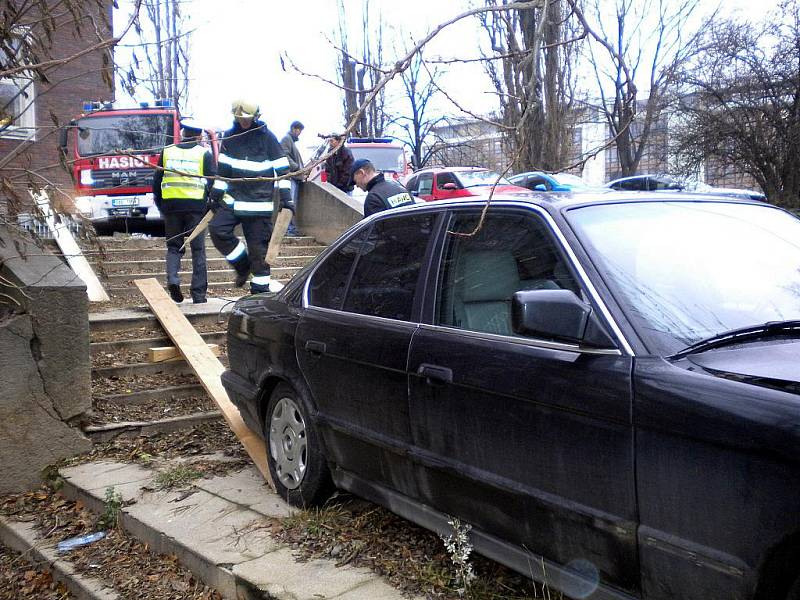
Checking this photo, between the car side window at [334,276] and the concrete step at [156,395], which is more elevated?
the car side window at [334,276]

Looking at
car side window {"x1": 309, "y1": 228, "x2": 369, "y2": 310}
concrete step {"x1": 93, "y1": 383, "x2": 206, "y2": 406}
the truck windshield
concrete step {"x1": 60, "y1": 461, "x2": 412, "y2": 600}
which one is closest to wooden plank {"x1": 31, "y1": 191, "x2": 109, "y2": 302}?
concrete step {"x1": 93, "y1": 383, "x2": 206, "y2": 406}

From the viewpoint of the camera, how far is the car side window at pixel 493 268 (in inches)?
131

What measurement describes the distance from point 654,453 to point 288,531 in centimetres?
229

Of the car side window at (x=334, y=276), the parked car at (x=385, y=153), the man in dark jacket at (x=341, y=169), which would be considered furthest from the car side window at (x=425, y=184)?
the car side window at (x=334, y=276)

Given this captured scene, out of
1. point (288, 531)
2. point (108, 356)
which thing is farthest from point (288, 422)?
point (108, 356)

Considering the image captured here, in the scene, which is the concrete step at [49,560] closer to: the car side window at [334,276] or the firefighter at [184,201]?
the car side window at [334,276]

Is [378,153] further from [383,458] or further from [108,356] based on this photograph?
[383,458]

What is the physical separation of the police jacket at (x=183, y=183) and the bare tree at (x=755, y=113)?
51.8 ft

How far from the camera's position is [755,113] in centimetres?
2031

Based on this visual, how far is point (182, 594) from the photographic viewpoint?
3.98 metres

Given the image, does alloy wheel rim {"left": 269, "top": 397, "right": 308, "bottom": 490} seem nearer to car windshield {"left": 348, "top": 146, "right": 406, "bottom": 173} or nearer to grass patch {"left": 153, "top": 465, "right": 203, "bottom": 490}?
grass patch {"left": 153, "top": 465, "right": 203, "bottom": 490}

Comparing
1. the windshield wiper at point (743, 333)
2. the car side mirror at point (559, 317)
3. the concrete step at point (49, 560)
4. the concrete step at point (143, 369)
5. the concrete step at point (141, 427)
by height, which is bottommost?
the concrete step at point (49, 560)

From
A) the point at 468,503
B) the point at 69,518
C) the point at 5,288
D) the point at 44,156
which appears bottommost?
the point at 69,518

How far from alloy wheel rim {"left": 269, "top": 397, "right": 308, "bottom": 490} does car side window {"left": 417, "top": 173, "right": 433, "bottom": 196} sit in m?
16.4
